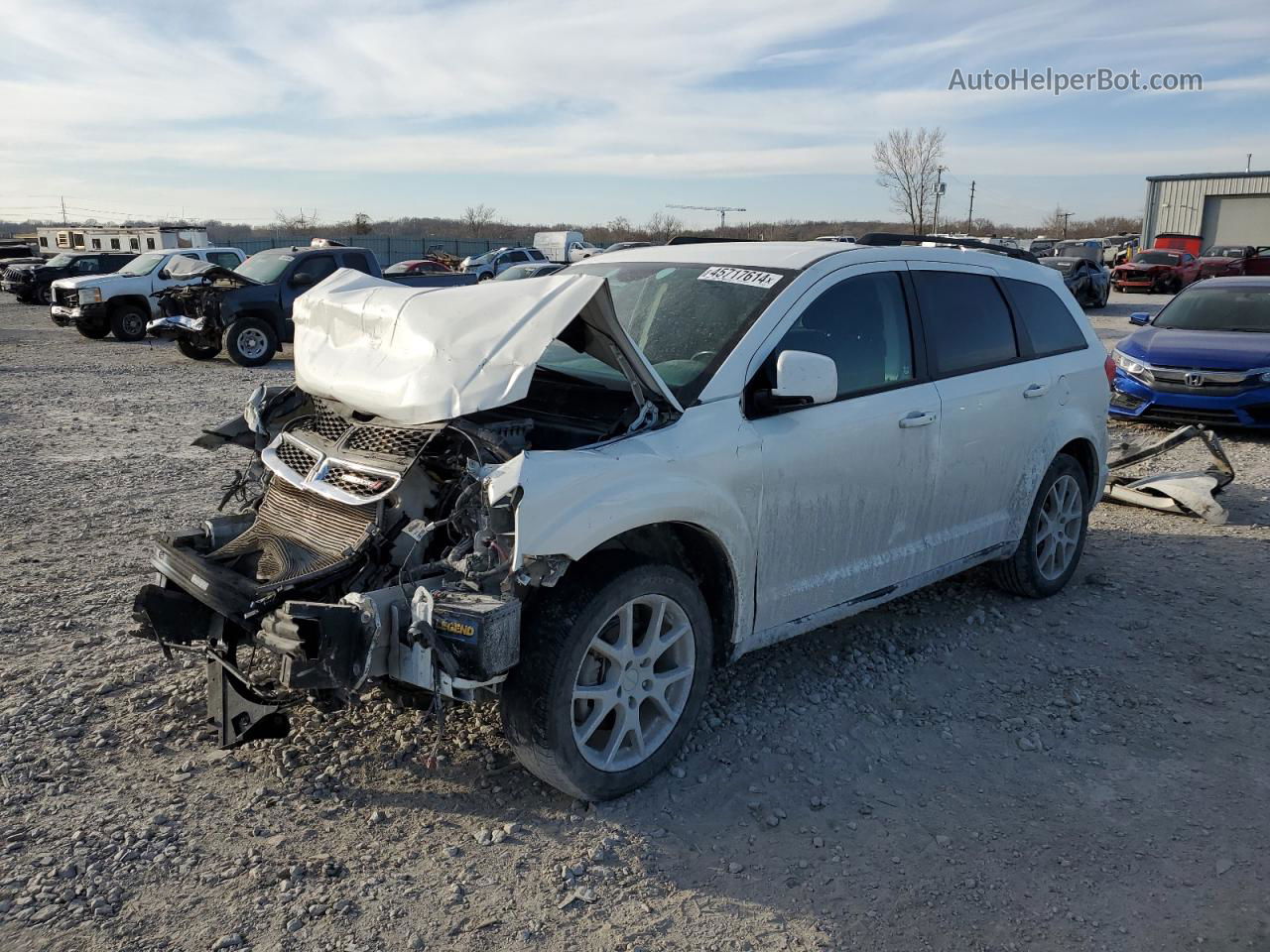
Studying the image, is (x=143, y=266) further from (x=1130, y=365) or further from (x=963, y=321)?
(x=963, y=321)

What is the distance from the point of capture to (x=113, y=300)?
20328mm

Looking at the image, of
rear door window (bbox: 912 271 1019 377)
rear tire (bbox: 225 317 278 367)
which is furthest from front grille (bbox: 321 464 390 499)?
rear tire (bbox: 225 317 278 367)

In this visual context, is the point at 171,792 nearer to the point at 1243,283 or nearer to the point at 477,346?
the point at 477,346

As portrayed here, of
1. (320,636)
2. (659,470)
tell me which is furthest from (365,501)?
(659,470)

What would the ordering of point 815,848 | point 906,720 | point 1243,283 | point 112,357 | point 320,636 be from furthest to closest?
1. point 112,357
2. point 1243,283
3. point 906,720
4. point 815,848
5. point 320,636

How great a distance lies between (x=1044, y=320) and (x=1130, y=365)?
18.5 ft

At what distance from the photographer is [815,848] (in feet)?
11.0

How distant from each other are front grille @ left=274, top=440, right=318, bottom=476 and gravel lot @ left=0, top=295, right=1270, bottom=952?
3.14 ft

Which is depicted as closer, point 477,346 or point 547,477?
point 547,477

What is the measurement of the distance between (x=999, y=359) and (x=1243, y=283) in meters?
8.03

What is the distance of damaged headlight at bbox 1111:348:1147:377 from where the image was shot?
33.8ft

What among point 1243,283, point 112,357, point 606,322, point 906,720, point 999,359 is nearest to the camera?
point 606,322

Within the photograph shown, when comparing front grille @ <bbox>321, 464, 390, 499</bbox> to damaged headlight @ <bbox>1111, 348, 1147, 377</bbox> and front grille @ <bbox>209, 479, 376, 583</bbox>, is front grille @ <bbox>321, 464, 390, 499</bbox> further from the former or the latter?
damaged headlight @ <bbox>1111, 348, 1147, 377</bbox>

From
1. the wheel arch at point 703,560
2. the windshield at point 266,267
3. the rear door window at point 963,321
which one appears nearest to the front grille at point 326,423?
the wheel arch at point 703,560
